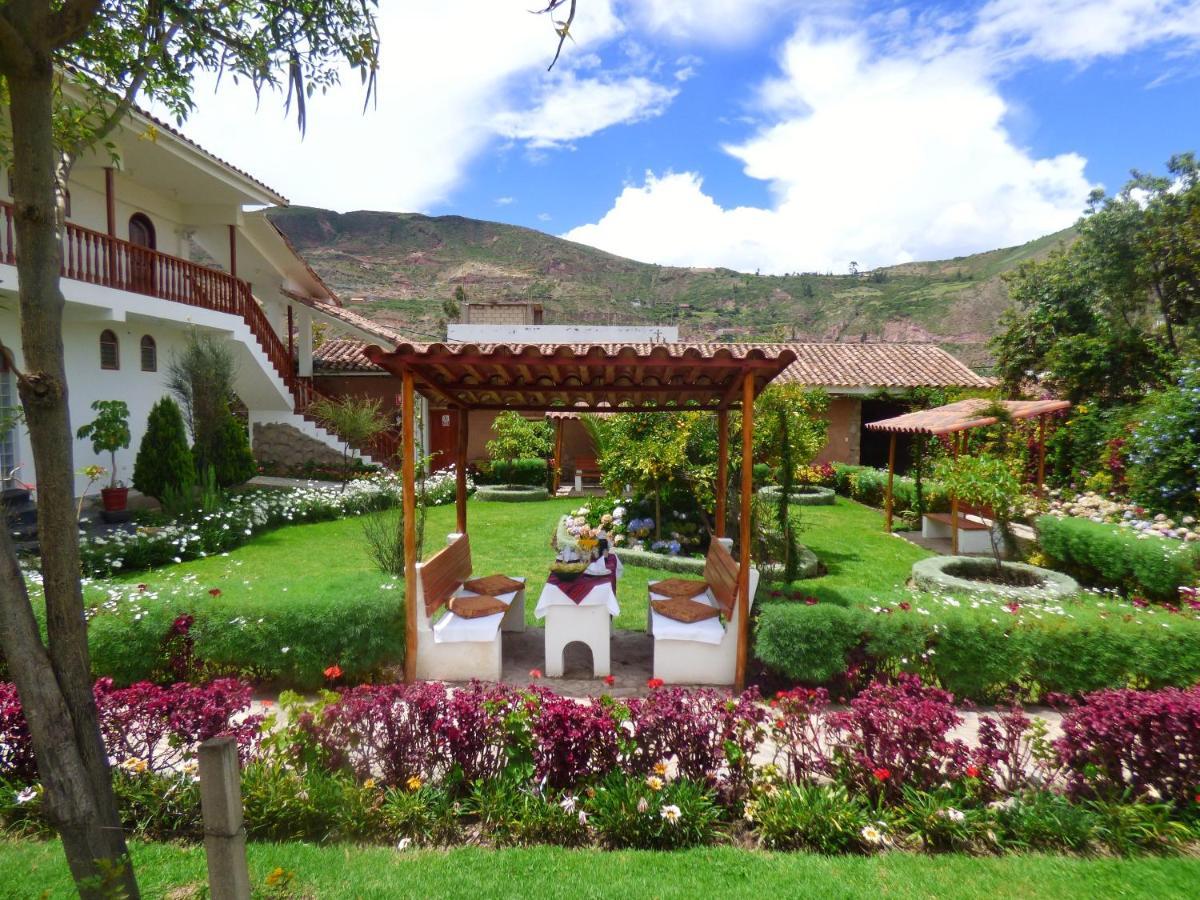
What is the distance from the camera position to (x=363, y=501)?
13.2 metres

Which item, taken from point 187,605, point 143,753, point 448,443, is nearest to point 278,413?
point 448,443

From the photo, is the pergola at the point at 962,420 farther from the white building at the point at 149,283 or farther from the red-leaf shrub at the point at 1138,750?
the white building at the point at 149,283

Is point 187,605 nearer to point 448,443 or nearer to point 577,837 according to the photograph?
point 577,837

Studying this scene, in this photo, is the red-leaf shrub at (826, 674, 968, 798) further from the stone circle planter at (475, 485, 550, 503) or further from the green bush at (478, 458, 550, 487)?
the green bush at (478, 458, 550, 487)

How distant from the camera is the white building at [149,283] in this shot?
34.7 feet

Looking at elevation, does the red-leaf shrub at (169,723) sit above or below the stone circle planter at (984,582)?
above

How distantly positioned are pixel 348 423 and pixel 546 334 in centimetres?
1092

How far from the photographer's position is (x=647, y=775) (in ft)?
10.5

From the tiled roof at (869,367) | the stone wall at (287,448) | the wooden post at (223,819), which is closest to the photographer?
the wooden post at (223,819)

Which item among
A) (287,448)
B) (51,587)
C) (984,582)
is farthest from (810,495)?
(51,587)

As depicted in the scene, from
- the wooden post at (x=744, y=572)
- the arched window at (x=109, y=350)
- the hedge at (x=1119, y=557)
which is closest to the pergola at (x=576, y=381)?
the wooden post at (x=744, y=572)

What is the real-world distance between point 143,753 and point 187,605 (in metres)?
1.61

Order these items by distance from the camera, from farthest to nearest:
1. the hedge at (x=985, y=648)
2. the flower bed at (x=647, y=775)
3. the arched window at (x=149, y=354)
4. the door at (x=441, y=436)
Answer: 1. the door at (x=441, y=436)
2. the arched window at (x=149, y=354)
3. the hedge at (x=985, y=648)
4. the flower bed at (x=647, y=775)

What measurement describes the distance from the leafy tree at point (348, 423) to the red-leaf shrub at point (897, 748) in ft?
43.6
